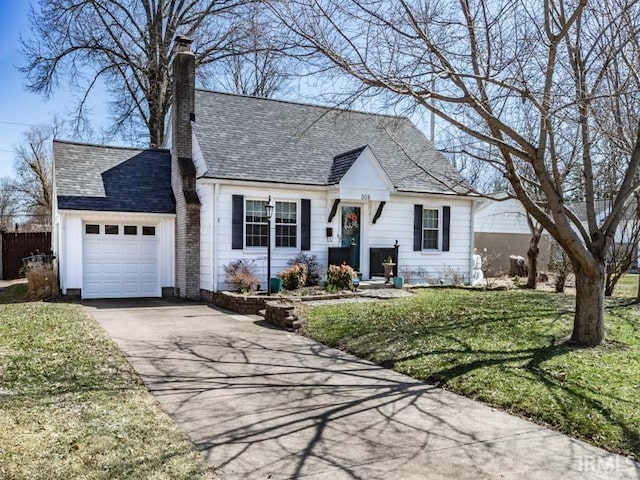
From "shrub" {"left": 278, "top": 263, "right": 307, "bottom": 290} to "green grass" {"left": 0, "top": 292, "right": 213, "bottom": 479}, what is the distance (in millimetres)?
6341

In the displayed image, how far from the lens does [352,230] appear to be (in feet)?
55.2

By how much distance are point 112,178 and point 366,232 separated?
793 cm

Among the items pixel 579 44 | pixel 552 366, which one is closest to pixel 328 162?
pixel 579 44

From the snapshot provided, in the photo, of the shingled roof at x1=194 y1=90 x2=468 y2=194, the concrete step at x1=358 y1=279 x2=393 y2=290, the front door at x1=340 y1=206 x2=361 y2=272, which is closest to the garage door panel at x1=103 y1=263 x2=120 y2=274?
the shingled roof at x1=194 y1=90 x2=468 y2=194

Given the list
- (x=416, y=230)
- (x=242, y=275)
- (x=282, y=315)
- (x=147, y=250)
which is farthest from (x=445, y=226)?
(x=147, y=250)

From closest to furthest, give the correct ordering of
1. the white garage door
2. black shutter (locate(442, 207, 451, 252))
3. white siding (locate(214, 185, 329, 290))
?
white siding (locate(214, 185, 329, 290)) < the white garage door < black shutter (locate(442, 207, 451, 252))

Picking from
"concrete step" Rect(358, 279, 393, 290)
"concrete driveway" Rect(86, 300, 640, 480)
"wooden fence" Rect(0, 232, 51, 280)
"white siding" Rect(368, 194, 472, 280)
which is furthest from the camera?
"wooden fence" Rect(0, 232, 51, 280)

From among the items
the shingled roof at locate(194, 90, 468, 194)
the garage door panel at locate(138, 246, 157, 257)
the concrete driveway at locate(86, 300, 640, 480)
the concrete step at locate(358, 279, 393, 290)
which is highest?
the shingled roof at locate(194, 90, 468, 194)

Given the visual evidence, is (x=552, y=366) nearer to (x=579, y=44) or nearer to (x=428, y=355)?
(x=428, y=355)

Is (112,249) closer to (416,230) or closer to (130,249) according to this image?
(130,249)

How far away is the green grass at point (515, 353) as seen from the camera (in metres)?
5.43

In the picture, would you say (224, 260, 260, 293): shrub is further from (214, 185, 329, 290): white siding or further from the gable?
the gable

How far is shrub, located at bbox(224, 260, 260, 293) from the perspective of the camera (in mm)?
13977

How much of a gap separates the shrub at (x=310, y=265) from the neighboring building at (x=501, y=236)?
13.2 meters
